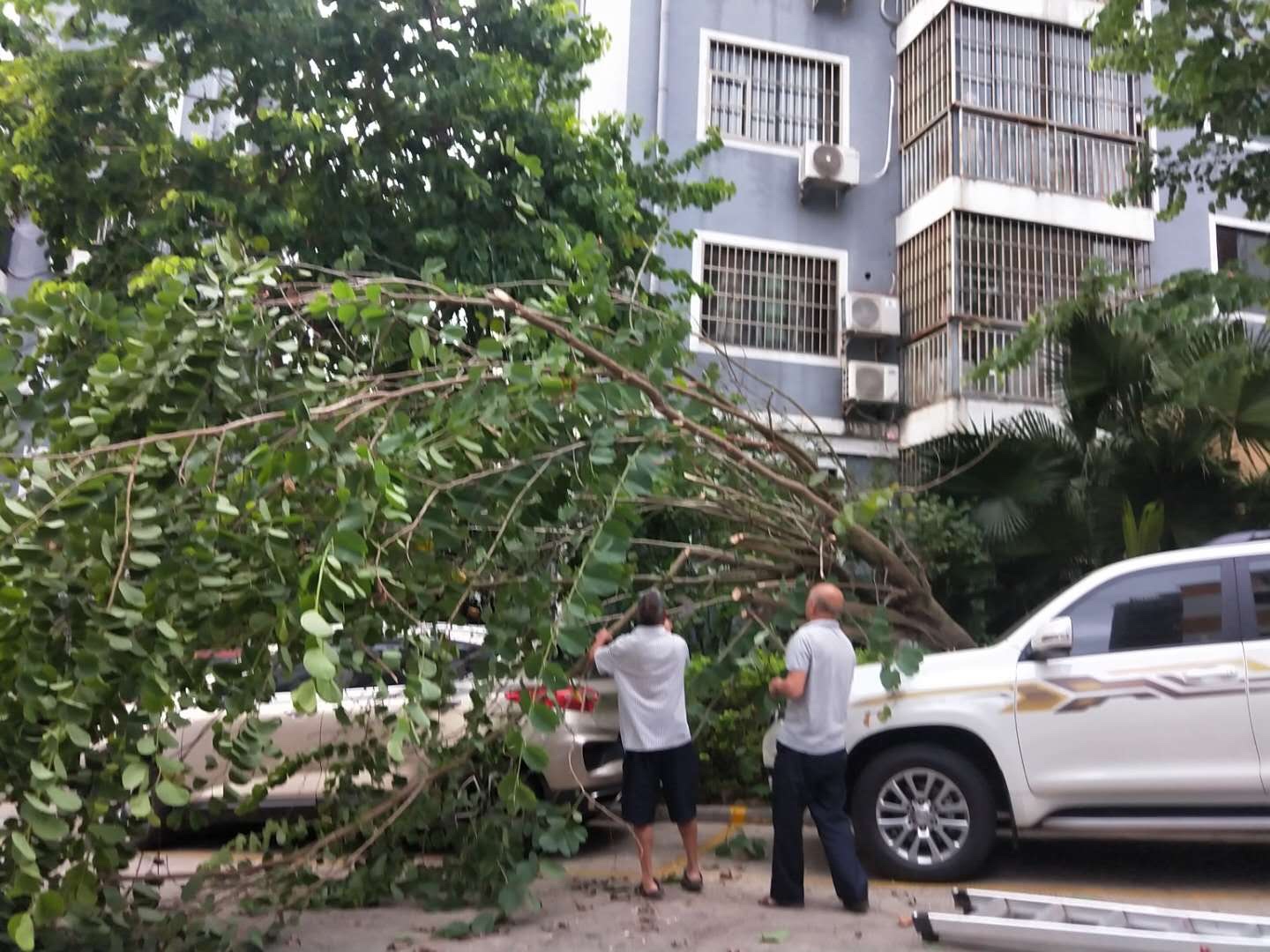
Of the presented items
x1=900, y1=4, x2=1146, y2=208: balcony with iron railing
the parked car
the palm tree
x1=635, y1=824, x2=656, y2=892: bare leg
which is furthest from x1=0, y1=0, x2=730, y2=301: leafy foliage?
x1=900, y1=4, x2=1146, y2=208: balcony with iron railing

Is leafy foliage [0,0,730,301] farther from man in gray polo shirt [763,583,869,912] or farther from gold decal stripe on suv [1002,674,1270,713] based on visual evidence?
gold decal stripe on suv [1002,674,1270,713]

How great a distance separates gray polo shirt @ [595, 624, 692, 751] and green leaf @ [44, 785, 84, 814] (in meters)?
2.93

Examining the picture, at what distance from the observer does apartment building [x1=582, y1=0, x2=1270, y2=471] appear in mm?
15039

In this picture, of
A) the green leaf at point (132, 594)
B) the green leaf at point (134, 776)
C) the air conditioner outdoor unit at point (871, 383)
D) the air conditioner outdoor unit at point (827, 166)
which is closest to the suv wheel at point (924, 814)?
the green leaf at point (134, 776)

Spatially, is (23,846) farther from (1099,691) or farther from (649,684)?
(1099,691)

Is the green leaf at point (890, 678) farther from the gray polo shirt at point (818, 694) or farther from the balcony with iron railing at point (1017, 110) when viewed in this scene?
the balcony with iron railing at point (1017, 110)

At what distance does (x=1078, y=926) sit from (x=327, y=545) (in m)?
3.55

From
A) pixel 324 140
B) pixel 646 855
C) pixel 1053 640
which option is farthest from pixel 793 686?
pixel 324 140

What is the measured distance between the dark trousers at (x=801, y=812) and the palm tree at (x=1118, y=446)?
14.2 feet

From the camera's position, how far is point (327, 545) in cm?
412

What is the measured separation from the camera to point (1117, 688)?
624 cm

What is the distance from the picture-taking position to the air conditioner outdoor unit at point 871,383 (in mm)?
15102

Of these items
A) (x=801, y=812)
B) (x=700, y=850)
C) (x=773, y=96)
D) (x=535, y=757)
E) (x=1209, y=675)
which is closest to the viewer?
(x=535, y=757)

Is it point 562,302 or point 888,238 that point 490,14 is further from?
point 888,238
